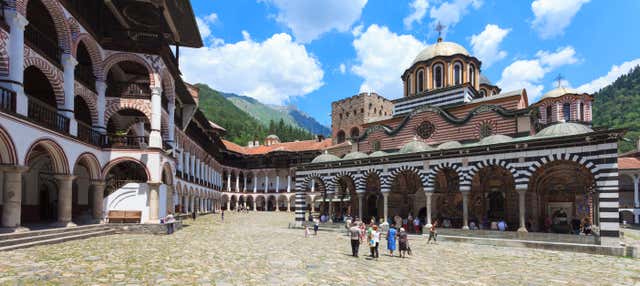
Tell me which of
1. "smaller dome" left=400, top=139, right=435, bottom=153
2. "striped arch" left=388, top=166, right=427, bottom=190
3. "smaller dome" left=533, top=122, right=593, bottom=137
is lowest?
"striped arch" left=388, top=166, right=427, bottom=190

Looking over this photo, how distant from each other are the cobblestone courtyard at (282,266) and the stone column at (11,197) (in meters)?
2.04

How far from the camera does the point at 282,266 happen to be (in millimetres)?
12062

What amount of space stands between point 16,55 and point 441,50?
28357mm

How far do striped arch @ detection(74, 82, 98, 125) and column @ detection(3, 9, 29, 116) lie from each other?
4.63 meters

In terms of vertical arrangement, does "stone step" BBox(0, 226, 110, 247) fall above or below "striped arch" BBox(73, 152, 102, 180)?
below

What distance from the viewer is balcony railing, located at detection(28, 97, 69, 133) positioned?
16.2 m

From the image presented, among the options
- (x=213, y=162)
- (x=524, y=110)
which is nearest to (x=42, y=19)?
(x=524, y=110)

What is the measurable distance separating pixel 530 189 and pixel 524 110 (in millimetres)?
5103

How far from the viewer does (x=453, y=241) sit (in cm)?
2069

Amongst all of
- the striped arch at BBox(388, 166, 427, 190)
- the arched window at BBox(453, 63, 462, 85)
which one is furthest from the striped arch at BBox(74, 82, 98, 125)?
the arched window at BBox(453, 63, 462, 85)

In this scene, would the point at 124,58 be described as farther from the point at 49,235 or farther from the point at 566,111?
the point at 566,111

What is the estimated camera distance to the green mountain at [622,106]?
246ft

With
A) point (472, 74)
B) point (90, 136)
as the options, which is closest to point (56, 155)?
point (90, 136)

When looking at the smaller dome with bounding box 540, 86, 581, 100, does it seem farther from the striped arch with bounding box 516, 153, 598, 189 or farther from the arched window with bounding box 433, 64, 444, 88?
the striped arch with bounding box 516, 153, 598, 189
